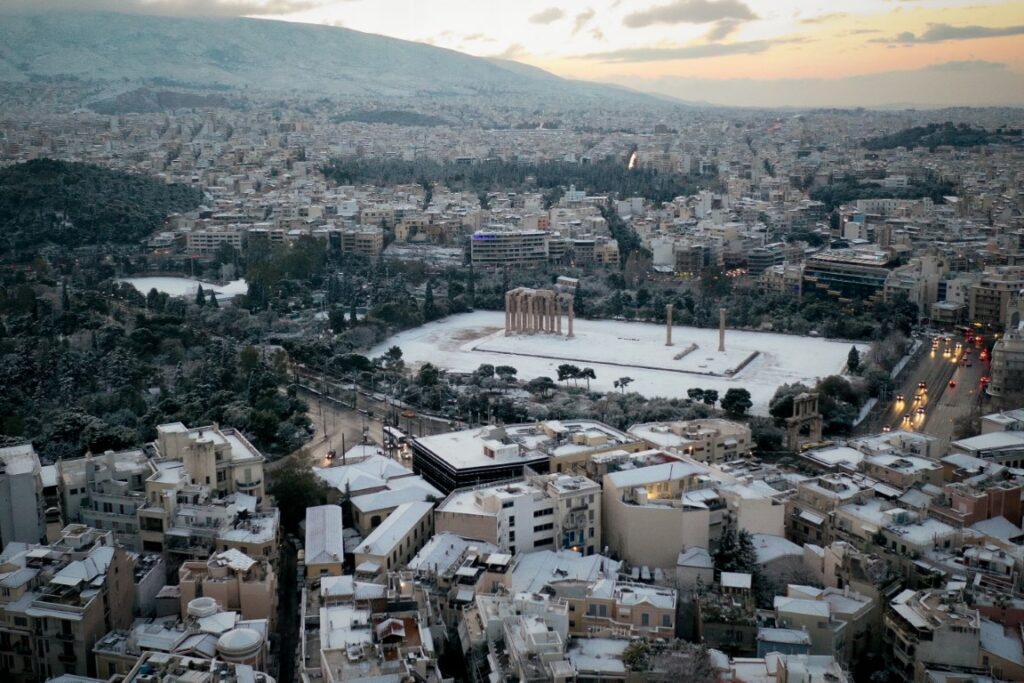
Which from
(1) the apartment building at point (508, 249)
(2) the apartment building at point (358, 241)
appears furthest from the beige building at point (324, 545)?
(2) the apartment building at point (358, 241)

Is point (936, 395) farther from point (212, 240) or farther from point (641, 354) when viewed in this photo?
point (212, 240)

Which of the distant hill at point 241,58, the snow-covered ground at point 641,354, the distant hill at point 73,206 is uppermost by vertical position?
the distant hill at point 241,58

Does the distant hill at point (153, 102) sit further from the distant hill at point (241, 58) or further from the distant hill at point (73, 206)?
the distant hill at point (73, 206)

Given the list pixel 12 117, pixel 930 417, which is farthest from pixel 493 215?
pixel 12 117

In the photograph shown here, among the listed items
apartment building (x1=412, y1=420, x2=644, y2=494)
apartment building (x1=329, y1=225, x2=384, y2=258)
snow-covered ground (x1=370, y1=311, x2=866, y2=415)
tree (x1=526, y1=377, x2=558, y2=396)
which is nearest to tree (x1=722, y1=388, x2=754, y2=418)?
snow-covered ground (x1=370, y1=311, x2=866, y2=415)

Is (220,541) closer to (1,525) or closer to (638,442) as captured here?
(1,525)

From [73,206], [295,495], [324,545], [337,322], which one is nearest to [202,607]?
[324,545]
